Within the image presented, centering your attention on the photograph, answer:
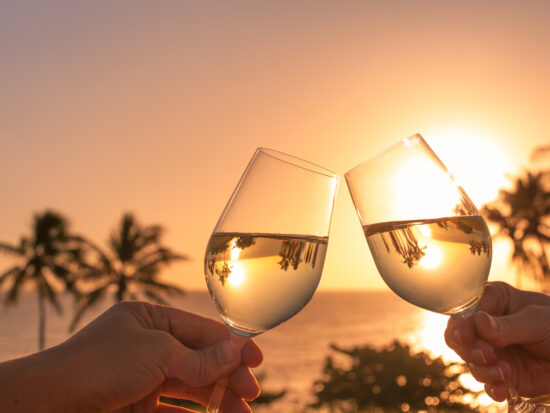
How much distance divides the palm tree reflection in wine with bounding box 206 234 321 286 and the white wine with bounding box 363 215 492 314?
1.10ft

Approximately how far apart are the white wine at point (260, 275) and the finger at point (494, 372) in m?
0.83

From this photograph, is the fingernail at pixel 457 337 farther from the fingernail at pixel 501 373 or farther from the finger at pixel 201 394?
the finger at pixel 201 394

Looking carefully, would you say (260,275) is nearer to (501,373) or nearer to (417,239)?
(417,239)

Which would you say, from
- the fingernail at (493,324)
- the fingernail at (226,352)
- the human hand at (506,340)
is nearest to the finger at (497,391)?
the human hand at (506,340)

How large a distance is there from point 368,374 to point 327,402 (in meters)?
1.20

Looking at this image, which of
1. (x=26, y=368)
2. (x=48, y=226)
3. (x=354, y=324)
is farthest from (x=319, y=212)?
(x=354, y=324)

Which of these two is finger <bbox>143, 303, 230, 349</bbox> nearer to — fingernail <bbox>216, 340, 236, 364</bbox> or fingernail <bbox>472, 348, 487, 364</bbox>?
fingernail <bbox>216, 340, 236, 364</bbox>

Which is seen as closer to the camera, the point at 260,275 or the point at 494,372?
the point at 260,275

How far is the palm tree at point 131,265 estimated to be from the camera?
1454 inches

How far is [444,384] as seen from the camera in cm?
1274

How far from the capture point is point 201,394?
2531 mm

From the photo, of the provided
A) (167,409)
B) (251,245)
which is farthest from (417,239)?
(167,409)

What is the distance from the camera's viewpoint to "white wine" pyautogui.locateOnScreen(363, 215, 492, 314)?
202 cm

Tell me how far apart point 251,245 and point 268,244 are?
0.06 m
